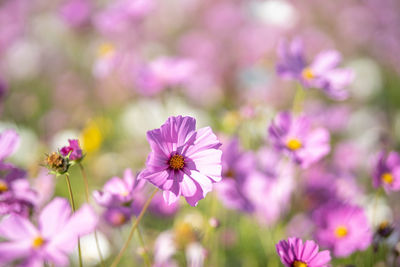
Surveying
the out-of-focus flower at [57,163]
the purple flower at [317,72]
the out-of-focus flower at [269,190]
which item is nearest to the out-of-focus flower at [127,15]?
the purple flower at [317,72]

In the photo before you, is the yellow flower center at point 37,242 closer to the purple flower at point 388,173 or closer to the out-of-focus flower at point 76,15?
the purple flower at point 388,173

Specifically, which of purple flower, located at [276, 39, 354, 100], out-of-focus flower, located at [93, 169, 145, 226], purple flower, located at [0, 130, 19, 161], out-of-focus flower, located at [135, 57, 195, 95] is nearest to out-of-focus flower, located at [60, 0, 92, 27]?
out-of-focus flower, located at [135, 57, 195, 95]

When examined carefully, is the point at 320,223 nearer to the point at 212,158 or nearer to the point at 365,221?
the point at 365,221

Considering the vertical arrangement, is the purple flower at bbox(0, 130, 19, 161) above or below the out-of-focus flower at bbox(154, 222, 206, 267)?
above

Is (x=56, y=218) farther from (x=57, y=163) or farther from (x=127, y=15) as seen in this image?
(x=127, y=15)

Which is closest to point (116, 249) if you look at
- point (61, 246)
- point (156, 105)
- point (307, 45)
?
point (61, 246)

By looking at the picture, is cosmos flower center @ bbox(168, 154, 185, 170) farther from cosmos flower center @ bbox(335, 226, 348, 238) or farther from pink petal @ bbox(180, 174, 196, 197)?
cosmos flower center @ bbox(335, 226, 348, 238)
